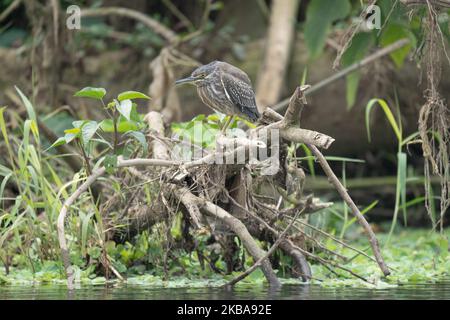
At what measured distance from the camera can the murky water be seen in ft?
14.5

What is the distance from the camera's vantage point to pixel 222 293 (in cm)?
455

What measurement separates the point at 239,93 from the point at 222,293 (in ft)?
7.10

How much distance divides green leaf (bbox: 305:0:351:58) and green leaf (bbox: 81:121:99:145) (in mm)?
2124

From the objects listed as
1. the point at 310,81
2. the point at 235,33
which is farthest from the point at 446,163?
the point at 235,33

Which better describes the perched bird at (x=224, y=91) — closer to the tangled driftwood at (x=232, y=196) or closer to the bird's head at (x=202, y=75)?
the bird's head at (x=202, y=75)

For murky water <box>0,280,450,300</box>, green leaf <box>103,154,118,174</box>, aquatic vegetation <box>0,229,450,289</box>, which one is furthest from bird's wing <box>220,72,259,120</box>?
murky water <box>0,280,450,300</box>

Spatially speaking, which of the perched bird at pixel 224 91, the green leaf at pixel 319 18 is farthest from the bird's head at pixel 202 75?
the green leaf at pixel 319 18

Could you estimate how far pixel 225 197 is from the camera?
16.1 ft

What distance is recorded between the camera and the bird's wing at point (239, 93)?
629 centimetres

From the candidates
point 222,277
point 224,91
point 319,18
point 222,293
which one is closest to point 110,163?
point 222,293

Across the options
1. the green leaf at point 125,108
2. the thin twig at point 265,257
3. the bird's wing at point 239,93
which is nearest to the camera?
the thin twig at point 265,257
